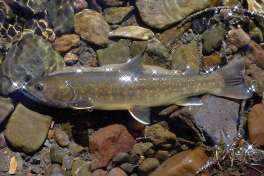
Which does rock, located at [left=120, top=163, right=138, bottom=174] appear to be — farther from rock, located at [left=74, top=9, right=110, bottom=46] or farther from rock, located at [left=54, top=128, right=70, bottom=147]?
rock, located at [left=74, top=9, right=110, bottom=46]

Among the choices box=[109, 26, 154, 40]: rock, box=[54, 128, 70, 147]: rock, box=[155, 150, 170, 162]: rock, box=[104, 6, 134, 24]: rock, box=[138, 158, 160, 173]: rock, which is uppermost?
box=[104, 6, 134, 24]: rock

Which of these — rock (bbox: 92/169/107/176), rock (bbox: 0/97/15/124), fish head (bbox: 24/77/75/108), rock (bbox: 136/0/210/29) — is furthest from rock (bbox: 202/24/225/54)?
rock (bbox: 0/97/15/124)

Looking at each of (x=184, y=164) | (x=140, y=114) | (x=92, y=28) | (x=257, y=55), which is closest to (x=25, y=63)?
(x=92, y=28)

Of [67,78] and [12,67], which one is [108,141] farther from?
[12,67]

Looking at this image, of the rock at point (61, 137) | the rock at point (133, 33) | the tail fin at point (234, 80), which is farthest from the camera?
the rock at point (133, 33)

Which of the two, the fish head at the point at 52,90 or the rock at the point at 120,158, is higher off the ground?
the fish head at the point at 52,90

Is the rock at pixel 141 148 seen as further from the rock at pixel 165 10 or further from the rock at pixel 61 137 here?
the rock at pixel 165 10

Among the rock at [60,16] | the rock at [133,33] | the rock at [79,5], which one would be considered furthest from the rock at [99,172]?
the rock at [79,5]
